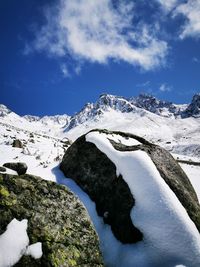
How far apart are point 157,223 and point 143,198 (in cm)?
78

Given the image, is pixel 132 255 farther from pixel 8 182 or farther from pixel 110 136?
pixel 110 136

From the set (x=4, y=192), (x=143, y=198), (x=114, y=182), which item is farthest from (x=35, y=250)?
(x=114, y=182)

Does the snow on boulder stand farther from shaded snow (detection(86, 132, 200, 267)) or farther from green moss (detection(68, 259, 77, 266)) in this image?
green moss (detection(68, 259, 77, 266))

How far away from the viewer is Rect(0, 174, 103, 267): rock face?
16.2 feet

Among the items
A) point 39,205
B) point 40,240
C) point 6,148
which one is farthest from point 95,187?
point 6,148

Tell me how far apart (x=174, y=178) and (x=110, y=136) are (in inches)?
140

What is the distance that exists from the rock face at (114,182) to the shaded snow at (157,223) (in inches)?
9.3

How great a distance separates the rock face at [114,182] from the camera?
718cm

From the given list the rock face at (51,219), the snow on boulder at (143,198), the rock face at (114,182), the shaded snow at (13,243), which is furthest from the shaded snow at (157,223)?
the shaded snow at (13,243)

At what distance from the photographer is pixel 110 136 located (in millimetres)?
11016

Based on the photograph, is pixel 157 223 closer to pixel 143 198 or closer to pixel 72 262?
pixel 143 198

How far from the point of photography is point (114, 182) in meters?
8.17

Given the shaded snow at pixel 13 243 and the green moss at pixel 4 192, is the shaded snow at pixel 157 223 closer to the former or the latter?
the shaded snow at pixel 13 243

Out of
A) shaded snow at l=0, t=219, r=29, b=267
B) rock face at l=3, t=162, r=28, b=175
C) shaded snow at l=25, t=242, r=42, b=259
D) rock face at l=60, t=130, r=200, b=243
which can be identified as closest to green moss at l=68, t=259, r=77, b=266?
shaded snow at l=25, t=242, r=42, b=259
